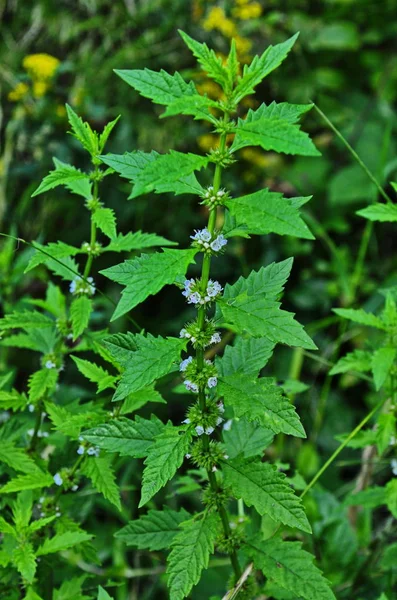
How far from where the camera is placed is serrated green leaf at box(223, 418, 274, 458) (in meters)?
1.39

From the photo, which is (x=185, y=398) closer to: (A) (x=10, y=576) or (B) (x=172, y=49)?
(A) (x=10, y=576)

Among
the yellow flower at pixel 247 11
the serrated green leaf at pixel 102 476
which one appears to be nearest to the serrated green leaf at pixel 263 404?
the serrated green leaf at pixel 102 476

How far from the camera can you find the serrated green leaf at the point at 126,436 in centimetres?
120

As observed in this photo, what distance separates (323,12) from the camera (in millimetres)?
3660

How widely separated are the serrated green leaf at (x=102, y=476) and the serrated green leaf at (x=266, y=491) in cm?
24

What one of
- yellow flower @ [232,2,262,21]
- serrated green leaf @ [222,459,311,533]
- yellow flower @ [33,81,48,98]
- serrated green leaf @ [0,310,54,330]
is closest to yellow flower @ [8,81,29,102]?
yellow flower @ [33,81,48,98]

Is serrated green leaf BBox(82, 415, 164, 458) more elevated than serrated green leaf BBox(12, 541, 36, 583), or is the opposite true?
serrated green leaf BBox(82, 415, 164, 458)

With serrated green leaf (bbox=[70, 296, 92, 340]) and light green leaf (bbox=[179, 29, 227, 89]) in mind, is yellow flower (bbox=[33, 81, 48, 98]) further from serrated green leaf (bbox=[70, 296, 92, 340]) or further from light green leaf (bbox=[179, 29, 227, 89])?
light green leaf (bbox=[179, 29, 227, 89])

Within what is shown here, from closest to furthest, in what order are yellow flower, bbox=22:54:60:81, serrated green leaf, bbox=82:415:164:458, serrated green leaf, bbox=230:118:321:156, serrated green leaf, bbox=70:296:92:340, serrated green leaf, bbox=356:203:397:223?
serrated green leaf, bbox=230:118:321:156 → serrated green leaf, bbox=82:415:164:458 → serrated green leaf, bbox=70:296:92:340 → serrated green leaf, bbox=356:203:397:223 → yellow flower, bbox=22:54:60:81

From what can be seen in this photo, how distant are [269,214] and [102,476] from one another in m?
0.65

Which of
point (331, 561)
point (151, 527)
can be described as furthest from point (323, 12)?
point (151, 527)

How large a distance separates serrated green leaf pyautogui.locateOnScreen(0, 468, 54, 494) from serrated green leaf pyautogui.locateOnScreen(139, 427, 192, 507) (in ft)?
0.98

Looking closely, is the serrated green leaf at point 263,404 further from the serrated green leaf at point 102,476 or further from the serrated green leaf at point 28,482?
the serrated green leaf at point 28,482

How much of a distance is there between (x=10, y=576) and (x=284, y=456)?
1.48m
